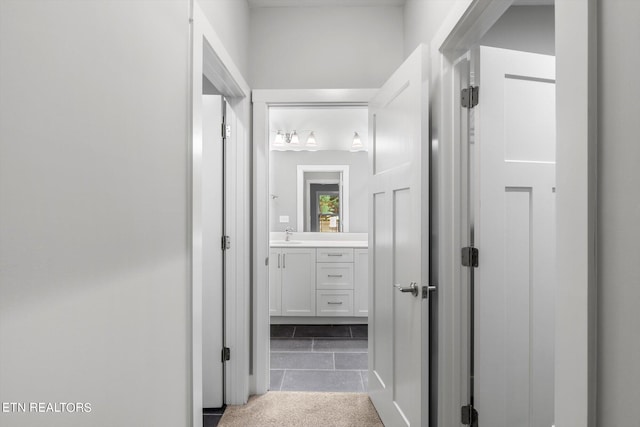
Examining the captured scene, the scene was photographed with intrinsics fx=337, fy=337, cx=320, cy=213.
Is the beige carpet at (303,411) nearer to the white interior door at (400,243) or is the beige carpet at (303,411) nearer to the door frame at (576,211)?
the white interior door at (400,243)

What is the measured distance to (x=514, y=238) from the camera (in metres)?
1.45

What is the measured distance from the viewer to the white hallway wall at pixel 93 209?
56 cm

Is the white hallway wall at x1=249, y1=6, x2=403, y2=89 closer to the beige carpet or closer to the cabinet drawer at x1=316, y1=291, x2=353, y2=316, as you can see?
the beige carpet

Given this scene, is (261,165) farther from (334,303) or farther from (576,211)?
(334,303)

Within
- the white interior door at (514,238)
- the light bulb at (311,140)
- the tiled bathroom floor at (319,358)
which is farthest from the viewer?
the light bulb at (311,140)

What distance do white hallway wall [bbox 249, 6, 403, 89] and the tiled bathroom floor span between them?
2155mm

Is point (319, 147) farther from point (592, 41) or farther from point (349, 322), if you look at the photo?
point (592, 41)

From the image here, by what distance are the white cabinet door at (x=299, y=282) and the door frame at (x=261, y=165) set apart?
152cm

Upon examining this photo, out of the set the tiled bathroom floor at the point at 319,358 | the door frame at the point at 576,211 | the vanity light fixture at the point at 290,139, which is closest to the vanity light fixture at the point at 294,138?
the vanity light fixture at the point at 290,139

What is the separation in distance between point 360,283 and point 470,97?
2.74m

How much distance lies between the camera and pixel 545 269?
1481 millimetres

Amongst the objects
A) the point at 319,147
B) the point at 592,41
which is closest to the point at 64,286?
the point at 592,41

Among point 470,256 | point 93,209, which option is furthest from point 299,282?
point 93,209

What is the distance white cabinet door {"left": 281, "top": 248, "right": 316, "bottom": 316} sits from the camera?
12.6 feet
